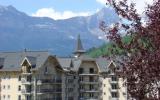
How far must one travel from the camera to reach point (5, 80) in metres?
91.0

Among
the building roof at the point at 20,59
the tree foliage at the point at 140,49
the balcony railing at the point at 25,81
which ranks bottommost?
the tree foliage at the point at 140,49

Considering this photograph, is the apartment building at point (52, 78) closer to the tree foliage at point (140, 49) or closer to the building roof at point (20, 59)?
the building roof at point (20, 59)

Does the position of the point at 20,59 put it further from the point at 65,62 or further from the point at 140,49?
the point at 140,49

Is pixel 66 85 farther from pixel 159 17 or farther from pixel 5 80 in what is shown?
pixel 159 17

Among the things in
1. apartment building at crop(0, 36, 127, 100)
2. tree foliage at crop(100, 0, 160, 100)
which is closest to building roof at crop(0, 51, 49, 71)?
apartment building at crop(0, 36, 127, 100)

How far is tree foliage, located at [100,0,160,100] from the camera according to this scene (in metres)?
10.3

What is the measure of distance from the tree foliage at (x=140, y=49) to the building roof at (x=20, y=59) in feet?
251

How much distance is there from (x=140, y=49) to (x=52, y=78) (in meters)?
80.8

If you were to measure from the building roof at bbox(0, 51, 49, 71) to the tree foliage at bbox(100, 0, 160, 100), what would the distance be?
76.6 metres

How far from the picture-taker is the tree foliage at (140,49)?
10.3 metres

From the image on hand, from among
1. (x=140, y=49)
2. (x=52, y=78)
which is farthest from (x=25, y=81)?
(x=140, y=49)

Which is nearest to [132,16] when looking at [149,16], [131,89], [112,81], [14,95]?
[149,16]

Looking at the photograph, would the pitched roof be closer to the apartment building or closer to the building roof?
the apartment building

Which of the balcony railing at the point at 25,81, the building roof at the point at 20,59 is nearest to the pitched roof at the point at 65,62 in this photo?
the building roof at the point at 20,59
